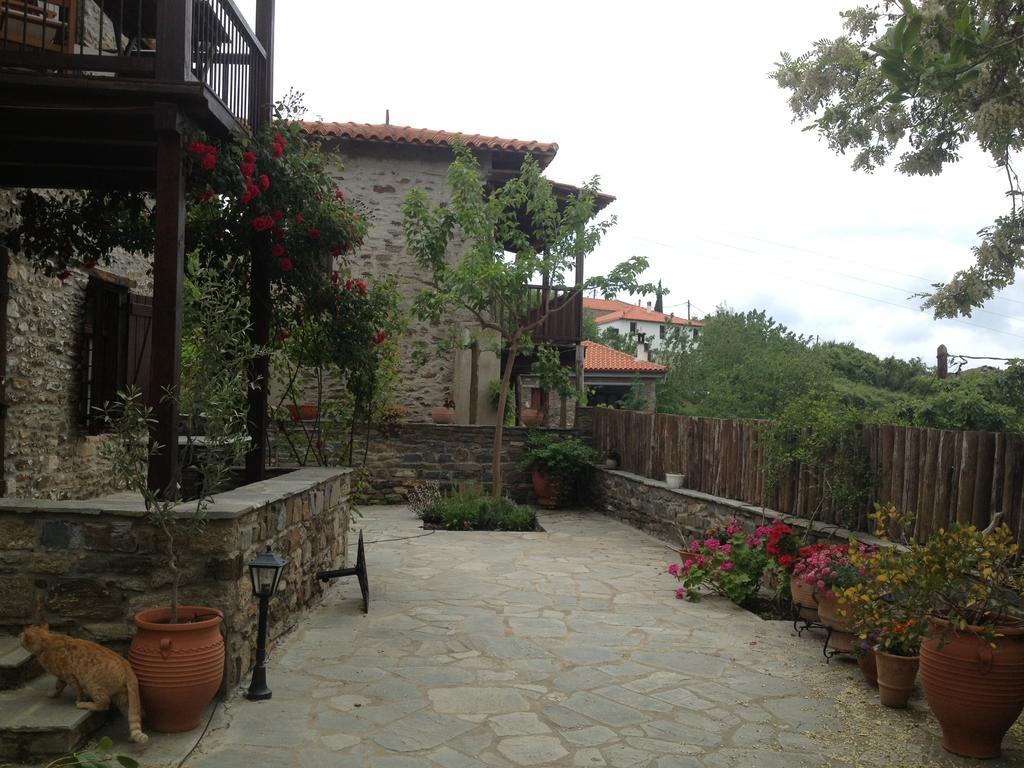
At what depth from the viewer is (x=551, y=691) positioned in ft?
14.7

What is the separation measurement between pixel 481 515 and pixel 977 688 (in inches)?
287

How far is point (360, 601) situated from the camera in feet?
21.0

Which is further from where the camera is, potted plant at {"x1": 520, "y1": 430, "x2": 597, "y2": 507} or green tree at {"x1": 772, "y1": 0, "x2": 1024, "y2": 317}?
potted plant at {"x1": 520, "y1": 430, "x2": 597, "y2": 507}

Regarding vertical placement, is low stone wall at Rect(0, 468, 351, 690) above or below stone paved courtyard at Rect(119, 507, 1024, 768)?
above

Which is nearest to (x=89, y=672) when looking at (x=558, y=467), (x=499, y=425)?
(x=499, y=425)

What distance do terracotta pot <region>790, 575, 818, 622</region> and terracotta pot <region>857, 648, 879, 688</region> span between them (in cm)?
82

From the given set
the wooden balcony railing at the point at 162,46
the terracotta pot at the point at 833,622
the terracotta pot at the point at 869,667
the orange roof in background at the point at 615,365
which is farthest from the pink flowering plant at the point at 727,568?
the orange roof in background at the point at 615,365

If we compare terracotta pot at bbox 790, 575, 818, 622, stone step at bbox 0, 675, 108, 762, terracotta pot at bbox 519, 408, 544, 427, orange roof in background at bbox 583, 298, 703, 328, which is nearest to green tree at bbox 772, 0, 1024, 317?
terracotta pot at bbox 790, 575, 818, 622

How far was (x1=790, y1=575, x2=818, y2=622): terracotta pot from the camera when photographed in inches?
220

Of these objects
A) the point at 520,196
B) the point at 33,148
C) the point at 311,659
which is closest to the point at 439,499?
the point at 520,196

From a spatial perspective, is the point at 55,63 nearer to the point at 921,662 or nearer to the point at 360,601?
the point at 360,601

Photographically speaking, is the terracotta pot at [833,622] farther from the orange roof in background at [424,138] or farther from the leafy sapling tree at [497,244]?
the orange roof in background at [424,138]

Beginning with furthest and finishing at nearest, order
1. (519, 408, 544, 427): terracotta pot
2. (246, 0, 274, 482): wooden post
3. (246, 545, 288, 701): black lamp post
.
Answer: (519, 408, 544, 427): terracotta pot
(246, 0, 274, 482): wooden post
(246, 545, 288, 701): black lamp post

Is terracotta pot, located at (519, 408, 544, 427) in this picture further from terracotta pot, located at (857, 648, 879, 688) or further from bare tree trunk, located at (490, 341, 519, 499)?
terracotta pot, located at (857, 648, 879, 688)
